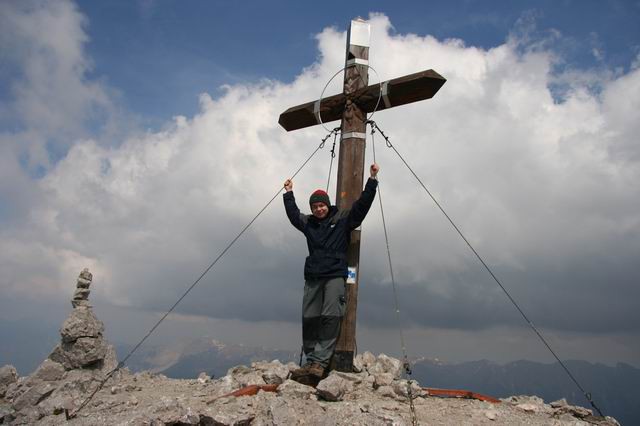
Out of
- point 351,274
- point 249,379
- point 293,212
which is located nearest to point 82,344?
point 249,379

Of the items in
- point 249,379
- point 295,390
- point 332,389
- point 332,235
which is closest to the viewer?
point 332,389

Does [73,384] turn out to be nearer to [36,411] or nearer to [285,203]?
[36,411]

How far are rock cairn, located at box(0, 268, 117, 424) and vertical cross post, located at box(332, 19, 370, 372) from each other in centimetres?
415

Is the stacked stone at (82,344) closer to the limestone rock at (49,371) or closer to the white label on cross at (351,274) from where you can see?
the limestone rock at (49,371)

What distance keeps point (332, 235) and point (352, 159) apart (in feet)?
5.38

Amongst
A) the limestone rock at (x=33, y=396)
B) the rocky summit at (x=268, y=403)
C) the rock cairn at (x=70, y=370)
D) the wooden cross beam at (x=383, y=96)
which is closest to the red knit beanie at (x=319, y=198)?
the wooden cross beam at (x=383, y=96)

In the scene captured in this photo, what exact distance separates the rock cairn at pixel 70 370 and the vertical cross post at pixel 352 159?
4148 millimetres

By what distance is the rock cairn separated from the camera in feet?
20.9

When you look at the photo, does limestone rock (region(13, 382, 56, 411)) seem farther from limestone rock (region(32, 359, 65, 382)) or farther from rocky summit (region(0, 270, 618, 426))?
limestone rock (region(32, 359, 65, 382))

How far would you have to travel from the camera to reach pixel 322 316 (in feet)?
20.3

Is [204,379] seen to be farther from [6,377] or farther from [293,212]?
[6,377]

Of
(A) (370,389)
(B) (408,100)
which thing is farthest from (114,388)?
(B) (408,100)

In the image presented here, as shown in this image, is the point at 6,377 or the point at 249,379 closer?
the point at 249,379

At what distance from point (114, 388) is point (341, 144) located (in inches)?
230
